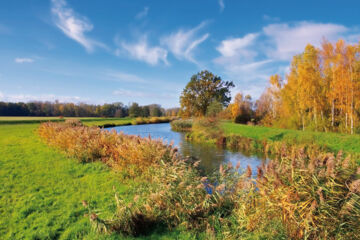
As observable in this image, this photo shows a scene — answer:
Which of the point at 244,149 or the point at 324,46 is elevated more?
the point at 324,46

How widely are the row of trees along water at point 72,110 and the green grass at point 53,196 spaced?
7169cm

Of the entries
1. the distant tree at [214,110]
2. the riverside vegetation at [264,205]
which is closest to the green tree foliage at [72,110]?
the distant tree at [214,110]

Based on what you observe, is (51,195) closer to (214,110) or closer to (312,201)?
(312,201)

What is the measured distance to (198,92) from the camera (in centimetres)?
4019

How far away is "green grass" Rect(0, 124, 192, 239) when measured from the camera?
12.3 ft

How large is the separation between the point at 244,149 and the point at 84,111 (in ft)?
290

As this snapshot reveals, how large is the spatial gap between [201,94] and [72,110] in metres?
74.6

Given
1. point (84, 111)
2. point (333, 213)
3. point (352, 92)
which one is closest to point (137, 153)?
point (333, 213)

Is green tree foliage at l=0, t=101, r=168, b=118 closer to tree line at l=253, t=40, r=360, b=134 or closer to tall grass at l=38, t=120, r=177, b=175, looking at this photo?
tree line at l=253, t=40, r=360, b=134

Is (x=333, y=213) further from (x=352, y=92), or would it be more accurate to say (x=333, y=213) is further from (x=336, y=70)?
(x=336, y=70)

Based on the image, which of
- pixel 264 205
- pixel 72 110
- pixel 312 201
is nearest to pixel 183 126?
pixel 264 205

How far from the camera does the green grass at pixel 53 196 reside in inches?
148

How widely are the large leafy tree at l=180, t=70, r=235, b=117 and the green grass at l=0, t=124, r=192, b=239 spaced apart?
31535 millimetres

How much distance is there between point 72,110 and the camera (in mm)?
89188
